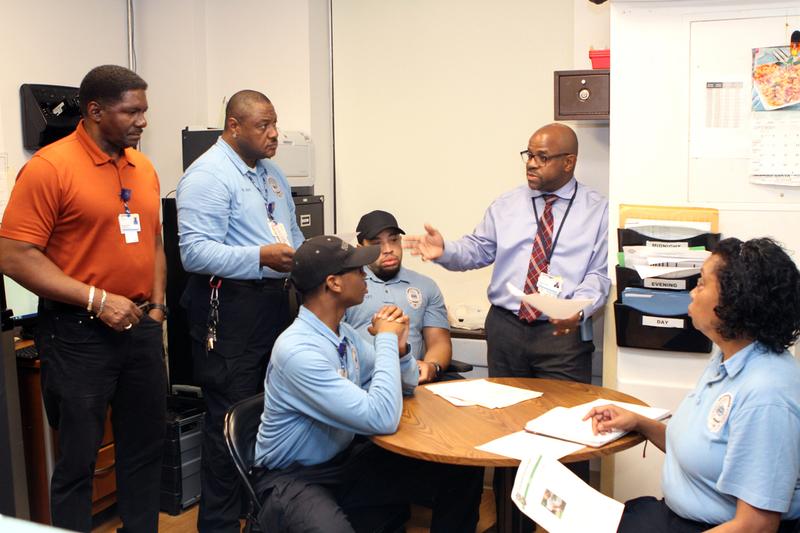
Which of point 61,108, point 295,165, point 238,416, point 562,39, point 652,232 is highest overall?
point 562,39

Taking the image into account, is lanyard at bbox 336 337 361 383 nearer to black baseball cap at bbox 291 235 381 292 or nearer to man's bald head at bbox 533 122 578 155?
black baseball cap at bbox 291 235 381 292

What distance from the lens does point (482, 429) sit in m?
2.25

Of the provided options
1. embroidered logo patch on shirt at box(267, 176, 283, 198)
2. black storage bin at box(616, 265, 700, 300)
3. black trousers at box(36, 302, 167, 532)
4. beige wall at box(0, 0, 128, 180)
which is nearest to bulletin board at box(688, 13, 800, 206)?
black storage bin at box(616, 265, 700, 300)

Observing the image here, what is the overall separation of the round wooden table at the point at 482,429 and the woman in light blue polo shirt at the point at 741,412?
0.26 m

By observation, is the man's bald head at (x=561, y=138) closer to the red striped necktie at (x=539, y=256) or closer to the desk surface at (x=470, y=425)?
the red striped necktie at (x=539, y=256)

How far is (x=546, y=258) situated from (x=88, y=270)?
174 centimetres

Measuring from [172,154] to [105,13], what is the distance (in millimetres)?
830

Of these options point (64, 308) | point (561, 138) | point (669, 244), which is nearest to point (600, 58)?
point (561, 138)

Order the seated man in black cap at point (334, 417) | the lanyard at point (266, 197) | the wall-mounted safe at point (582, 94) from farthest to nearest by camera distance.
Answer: the wall-mounted safe at point (582, 94) → the lanyard at point (266, 197) → the seated man in black cap at point (334, 417)

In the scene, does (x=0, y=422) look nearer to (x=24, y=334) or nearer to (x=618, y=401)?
(x=24, y=334)

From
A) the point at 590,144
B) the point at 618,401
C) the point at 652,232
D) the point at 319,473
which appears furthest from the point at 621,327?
the point at 319,473

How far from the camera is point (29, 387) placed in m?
3.29

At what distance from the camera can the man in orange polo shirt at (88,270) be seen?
2.56 m

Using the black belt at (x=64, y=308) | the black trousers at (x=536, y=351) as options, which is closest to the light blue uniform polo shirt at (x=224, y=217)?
the black belt at (x=64, y=308)
